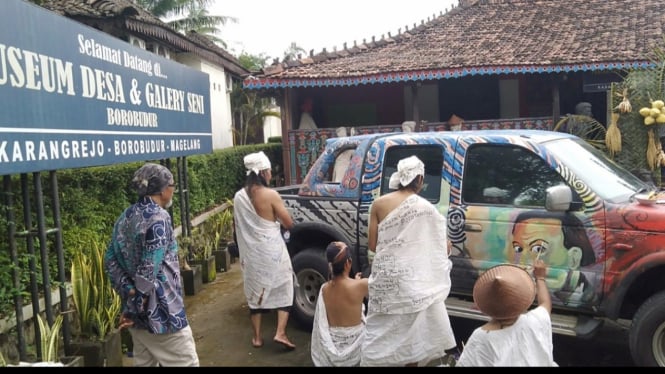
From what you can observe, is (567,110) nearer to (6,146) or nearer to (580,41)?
(580,41)

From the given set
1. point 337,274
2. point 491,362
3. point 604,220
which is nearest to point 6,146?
point 337,274

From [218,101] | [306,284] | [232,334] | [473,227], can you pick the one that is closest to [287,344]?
[306,284]

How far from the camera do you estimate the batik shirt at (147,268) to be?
318 cm

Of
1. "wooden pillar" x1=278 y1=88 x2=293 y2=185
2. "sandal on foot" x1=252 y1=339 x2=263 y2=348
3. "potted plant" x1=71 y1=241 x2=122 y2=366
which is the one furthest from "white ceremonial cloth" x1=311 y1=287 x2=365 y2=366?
"wooden pillar" x1=278 y1=88 x2=293 y2=185

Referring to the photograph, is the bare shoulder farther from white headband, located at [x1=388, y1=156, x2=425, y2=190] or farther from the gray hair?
the gray hair

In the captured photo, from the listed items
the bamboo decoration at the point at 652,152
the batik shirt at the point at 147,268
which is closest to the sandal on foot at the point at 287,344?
the batik shirt at the point at 147,268

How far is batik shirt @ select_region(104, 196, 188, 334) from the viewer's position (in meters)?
3.18

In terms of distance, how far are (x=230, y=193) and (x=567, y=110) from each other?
8250 millimetres

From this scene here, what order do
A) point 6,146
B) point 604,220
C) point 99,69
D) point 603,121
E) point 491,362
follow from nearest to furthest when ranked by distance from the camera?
point 491,362 < point 6,146 < point 604,220 < point 99,69 < point 603,121

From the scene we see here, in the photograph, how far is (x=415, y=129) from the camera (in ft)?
40.5

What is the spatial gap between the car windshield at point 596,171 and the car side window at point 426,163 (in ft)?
2.87

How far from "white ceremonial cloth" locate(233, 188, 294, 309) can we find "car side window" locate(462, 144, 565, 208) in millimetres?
1627

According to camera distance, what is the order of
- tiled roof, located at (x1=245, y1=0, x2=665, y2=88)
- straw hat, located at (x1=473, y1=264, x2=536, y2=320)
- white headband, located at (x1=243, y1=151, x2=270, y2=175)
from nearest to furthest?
straw hat, located at (x1=473, y1=264, x2=536, y2=320), white headband, located at (x1=243, y1=151, x2=270, y2=175), tiled roof, located at (x1=245, y1=0, x2=665, y2=88)

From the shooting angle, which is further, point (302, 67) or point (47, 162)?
point (302, 67)
